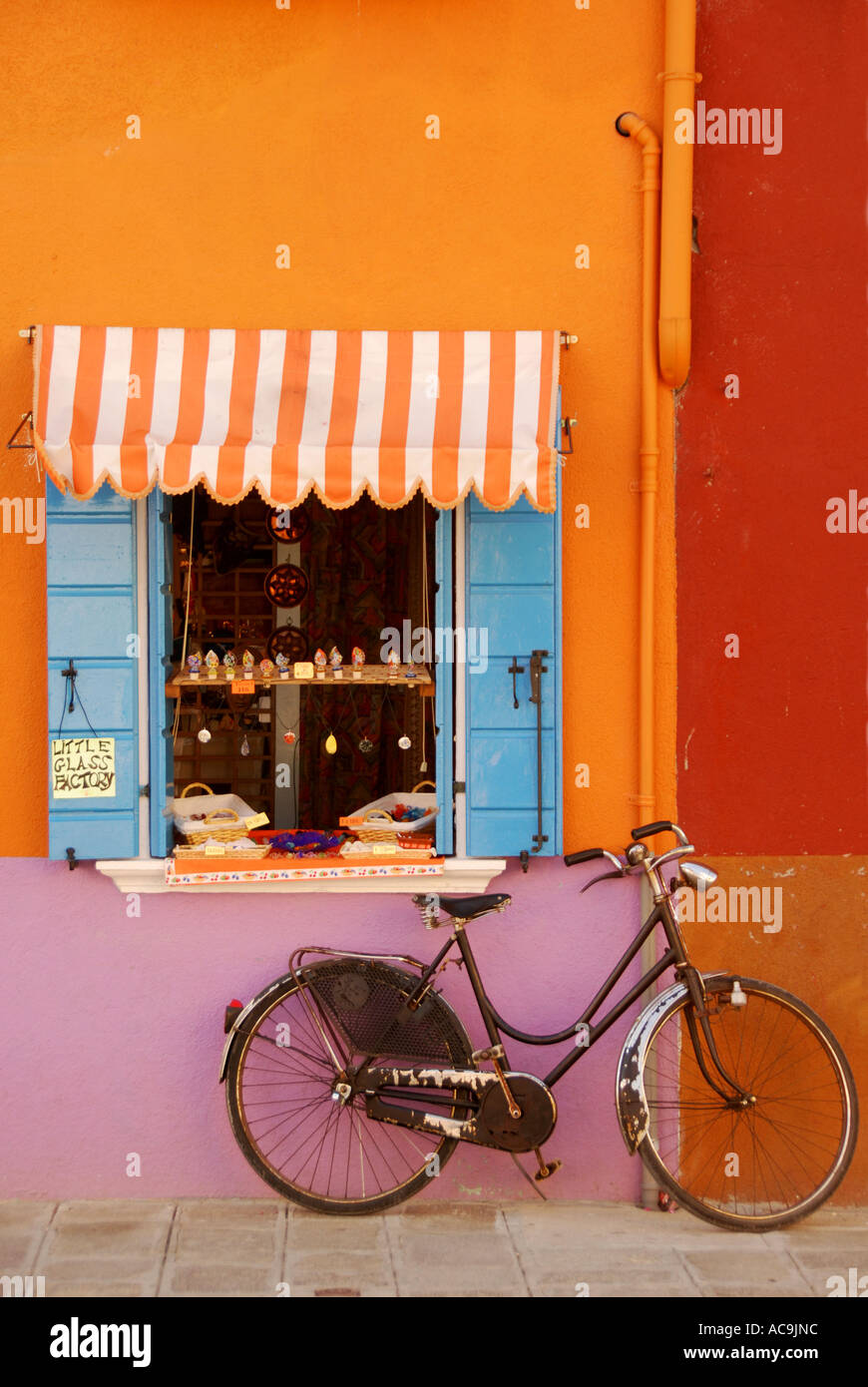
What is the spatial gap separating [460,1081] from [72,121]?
3918 mm

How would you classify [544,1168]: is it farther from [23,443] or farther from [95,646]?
[23,443]

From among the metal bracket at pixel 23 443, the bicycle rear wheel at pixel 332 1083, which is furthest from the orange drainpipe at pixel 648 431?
the metal bracket at pixel 23 443

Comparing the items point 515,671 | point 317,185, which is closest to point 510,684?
point 515,671

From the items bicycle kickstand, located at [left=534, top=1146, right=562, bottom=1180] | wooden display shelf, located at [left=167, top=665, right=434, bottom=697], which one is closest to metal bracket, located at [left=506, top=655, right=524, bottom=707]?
wooden display shelf, located at [left=167, top=665, right=434, bottom=697]

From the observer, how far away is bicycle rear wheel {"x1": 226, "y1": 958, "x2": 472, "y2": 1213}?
4676mm

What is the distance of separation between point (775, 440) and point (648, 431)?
54cm

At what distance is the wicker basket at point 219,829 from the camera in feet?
16.3

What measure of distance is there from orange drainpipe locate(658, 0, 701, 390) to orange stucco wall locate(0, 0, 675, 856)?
0.12 metres

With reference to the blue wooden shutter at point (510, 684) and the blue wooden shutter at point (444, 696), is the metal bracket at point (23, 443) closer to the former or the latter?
the blue wooden shutter at point (444, 696)

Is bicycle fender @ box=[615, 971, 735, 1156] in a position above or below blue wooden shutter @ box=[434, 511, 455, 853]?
below

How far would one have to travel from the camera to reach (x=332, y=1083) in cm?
466

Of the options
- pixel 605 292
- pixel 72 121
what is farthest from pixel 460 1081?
pixel 72 121

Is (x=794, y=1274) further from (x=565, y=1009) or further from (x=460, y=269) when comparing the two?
(x=460, y=269)

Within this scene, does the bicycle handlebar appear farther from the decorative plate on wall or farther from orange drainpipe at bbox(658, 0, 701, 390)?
the decorative plate on wall
